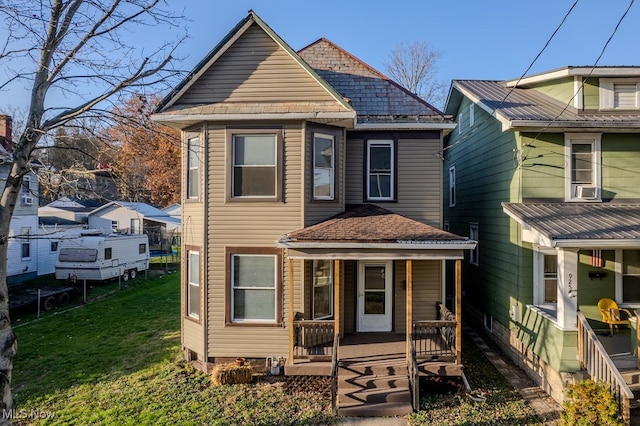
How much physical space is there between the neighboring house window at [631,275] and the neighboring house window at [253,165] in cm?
910

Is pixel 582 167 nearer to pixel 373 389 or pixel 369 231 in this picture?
pixel 369 231

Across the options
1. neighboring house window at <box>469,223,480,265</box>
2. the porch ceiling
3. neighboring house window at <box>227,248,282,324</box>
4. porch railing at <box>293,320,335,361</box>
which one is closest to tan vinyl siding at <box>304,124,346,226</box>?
the porch ceiling

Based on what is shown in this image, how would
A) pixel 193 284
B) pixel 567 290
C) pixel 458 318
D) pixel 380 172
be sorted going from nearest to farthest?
1. pixel 567 290
2. pixel 458 318
3. pixel 193 284
4. pixel 380 172

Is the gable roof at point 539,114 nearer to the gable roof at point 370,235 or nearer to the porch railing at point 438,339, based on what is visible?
Answer: the gable roof at point 370,235

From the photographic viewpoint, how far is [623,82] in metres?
10.1

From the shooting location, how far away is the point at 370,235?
8.07 metres

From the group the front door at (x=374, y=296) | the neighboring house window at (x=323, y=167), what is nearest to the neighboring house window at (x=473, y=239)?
the front door at (x=374, y=296)

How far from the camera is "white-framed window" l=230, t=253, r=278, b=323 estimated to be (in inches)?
350

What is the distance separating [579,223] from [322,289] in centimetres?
606

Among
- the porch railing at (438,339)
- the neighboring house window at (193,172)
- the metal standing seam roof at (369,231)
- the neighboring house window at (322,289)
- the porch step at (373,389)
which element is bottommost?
the porch step at (373,389)

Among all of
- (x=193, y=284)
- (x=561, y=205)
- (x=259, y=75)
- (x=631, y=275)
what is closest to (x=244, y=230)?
(x=193, y=284)

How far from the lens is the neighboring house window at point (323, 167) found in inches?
361

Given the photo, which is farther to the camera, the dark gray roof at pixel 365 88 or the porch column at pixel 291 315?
the dark gray roof at pixel 365 88

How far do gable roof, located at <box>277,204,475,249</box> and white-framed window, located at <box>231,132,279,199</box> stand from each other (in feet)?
4.57
